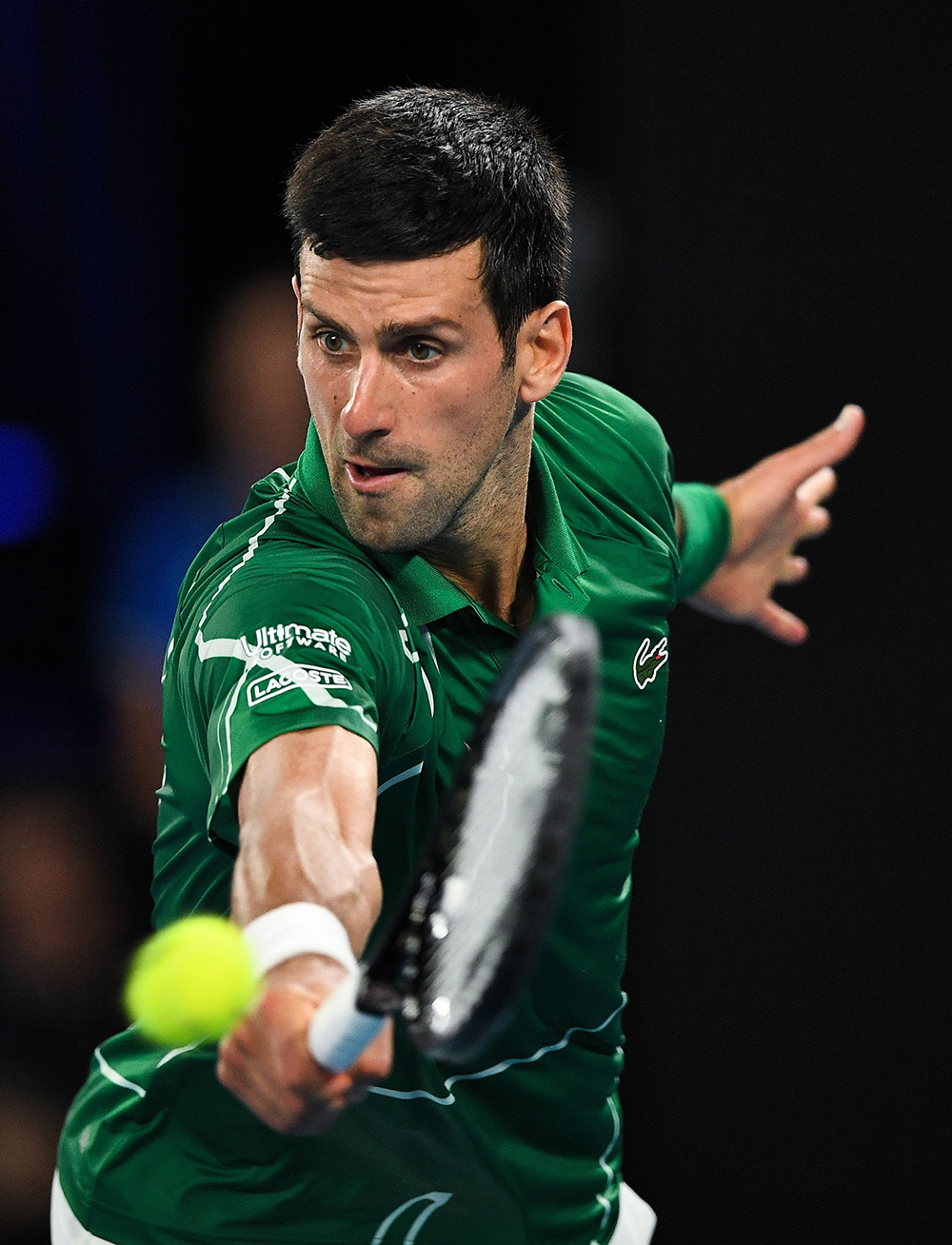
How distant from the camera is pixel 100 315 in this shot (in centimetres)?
287

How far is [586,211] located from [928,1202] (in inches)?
70.7

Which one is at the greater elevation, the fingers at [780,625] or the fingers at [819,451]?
the fingers at [819,451]

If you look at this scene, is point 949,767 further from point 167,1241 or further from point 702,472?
point 167,1241

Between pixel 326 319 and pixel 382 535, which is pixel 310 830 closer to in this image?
pixel 382 535

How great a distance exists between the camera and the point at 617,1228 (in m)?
1.72

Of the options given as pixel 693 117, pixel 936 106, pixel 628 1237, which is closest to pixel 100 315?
pixel 693 117

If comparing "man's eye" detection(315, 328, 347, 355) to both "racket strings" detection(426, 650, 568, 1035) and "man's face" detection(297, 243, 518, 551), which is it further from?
"racket strings" detection(426, 650, 568, 1035)

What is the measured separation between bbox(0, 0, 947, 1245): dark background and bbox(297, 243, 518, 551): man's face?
1.23 meters

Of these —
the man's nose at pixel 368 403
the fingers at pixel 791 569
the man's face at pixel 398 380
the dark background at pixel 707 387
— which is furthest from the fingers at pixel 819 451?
the man's nose at pixel 368 403

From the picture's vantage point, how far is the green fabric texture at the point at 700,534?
6.56 feet

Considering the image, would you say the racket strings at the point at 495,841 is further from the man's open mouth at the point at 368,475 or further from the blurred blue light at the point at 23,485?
the blurred blue light at the point at 23,485

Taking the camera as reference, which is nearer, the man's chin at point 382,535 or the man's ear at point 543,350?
the man's chin at point 382,535

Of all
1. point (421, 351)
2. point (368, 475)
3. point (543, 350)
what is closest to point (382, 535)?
point (368, 475)

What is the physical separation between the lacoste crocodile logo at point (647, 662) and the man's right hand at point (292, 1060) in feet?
2.66
